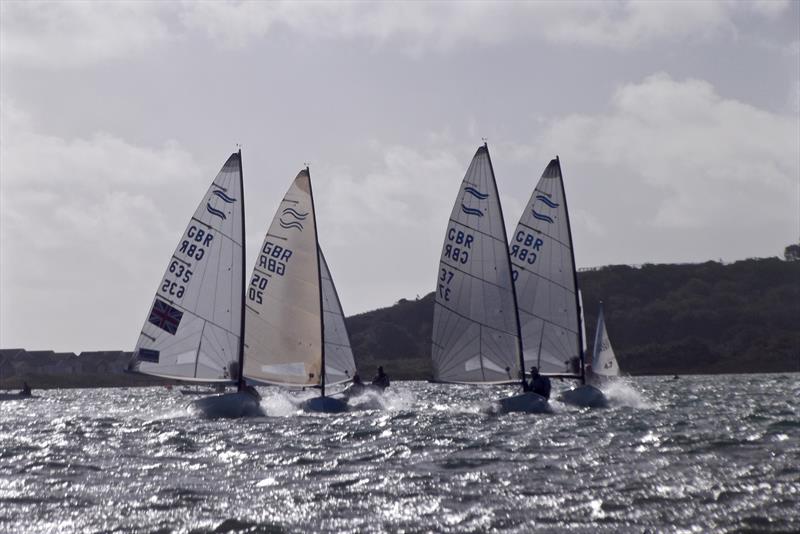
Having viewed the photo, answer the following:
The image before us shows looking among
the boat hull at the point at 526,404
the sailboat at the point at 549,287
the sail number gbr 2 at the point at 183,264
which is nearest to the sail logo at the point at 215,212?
the sail number gbr 2 at the point at 183,264

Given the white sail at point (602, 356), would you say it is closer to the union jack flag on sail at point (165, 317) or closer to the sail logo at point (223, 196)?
the sail logo at point (223, 196)

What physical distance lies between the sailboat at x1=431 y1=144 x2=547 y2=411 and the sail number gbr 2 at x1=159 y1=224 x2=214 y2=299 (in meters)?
7.88

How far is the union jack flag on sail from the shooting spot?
34.8 meters

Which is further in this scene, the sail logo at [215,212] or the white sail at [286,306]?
the white sail at [286,306]

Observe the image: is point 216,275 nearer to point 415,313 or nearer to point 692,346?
point 692,346

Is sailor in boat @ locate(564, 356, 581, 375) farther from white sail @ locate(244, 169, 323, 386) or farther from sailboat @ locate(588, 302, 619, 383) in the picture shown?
sailboat @ locate(588, 302, 619, 383)

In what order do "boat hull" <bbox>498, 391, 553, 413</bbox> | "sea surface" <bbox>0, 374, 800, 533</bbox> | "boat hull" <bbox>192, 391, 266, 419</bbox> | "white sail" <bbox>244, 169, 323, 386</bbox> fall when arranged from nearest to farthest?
"sea surface" <bbox>0, 374, 800, 533</bbox> → "boat hull" <bbox>192, 391, 266, 419</bbox> → "boat hull" <bbox>498, 391, 553, 413</bbox> → "white sail" <bbox>244, 169, 323, 386</bbox>

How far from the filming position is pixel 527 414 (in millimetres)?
32844

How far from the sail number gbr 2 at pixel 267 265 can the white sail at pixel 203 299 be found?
1.05 meters

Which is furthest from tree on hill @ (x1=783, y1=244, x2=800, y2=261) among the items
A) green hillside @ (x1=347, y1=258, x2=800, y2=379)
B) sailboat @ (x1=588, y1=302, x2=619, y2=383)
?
sailboat @ (x1=588, y1=302, x2=619, y2=383)

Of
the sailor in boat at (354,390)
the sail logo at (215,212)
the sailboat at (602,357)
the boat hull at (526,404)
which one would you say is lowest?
the boat hull at (526,404)

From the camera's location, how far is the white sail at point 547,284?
1523 inches

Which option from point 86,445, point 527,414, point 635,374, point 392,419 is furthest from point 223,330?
point 635,374

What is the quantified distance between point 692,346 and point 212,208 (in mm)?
Result: 88720
